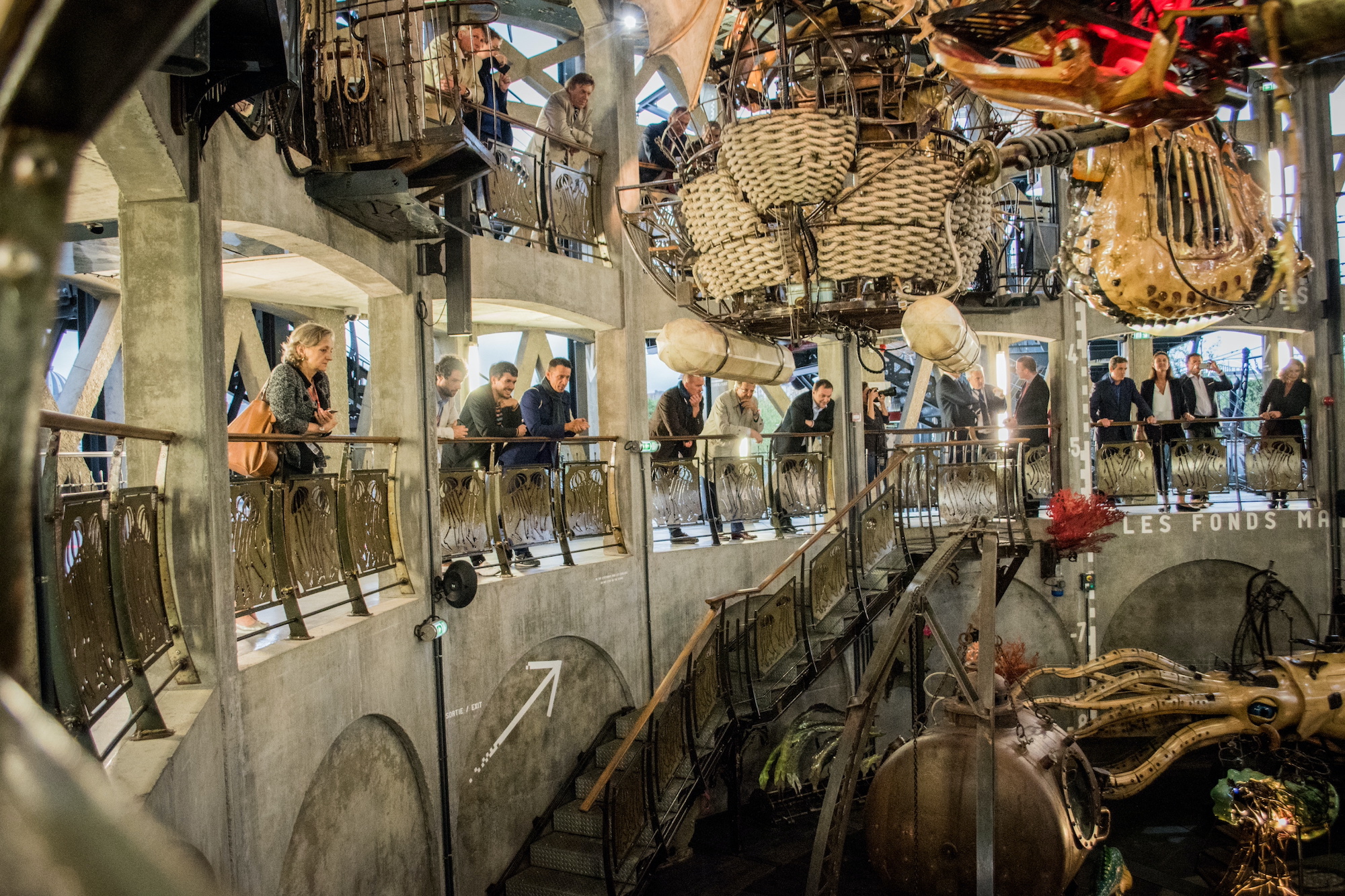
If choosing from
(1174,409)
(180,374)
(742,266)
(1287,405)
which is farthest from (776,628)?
(1287,405)

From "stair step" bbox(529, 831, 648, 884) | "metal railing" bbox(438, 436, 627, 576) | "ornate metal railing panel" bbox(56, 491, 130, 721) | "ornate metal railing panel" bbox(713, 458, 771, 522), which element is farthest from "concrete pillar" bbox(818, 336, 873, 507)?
"ornate metal railing panel" bbox(56, 491, 130, 721)

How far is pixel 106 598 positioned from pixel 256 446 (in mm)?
1989

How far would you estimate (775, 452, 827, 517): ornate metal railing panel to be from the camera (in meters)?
11.2

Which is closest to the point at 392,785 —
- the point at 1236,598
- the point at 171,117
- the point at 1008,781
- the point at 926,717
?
the point at 926,717

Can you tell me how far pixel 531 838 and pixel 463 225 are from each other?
4949 millimetres

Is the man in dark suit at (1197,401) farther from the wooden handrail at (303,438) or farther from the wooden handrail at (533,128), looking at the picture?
the wooden handrail at (303,438)

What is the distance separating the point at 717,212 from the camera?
4.66 metres

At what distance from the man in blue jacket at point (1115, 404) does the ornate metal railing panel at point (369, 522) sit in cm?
965

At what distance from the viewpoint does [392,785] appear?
6535 mm

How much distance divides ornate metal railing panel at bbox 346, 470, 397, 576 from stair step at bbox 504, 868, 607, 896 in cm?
277

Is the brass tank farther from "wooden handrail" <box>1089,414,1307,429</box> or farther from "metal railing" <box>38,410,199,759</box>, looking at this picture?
"wooden handrail" <box>1089,414,1307,429</box>

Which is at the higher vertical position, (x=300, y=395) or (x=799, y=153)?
(x=799, y=153)

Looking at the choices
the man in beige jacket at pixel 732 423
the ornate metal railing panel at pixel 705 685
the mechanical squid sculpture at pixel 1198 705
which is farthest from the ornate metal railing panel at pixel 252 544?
the mechanical squid sculpture at pixel 1198 705

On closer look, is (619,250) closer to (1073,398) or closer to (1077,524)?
(1077,524)
